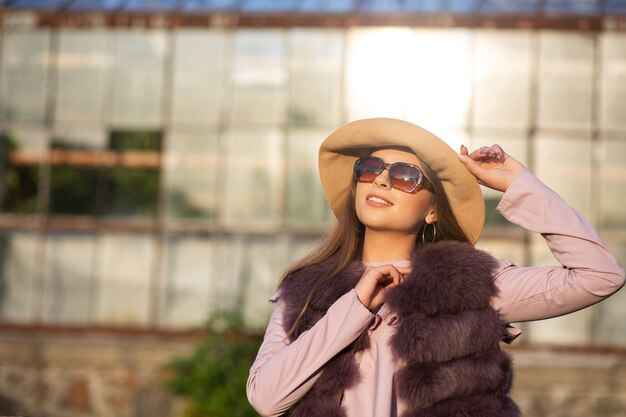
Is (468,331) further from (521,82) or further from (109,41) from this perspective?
(109,41)

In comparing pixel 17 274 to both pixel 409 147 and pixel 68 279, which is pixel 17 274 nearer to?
pixel 68 279

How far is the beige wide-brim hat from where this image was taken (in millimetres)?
3018

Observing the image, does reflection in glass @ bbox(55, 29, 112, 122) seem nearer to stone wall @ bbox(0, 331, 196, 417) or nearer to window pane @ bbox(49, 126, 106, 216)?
window pane @ bbox(49, 126, 106, 216)

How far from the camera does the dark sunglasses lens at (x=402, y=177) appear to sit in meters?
3.02

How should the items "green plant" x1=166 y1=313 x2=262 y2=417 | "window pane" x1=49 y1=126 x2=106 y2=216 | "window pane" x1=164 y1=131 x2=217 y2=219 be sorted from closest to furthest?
"green plant" x1=166 y1=313 x2=262 y2=417, "window pane" x1=164 y1=131 x2=217 y2=219, "window pane" x1=49 y1=126 x2=106 y2=216

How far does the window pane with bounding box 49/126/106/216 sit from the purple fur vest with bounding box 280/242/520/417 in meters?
8.12

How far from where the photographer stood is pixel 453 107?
1038 centimetres

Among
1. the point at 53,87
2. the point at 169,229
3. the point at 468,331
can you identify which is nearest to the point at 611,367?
the point at 169,229

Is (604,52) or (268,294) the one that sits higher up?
(604,52)

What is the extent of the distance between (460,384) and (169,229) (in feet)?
26.4

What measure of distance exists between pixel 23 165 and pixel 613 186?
6.49 meters

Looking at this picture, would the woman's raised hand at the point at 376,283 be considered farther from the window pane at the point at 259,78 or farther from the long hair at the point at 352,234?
the window pane at the point at 259,78

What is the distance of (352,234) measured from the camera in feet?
10.6

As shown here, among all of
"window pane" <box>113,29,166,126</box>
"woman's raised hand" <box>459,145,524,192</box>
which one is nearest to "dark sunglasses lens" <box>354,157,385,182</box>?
"woman's raised hand" <box>459,145,524,192</box>
